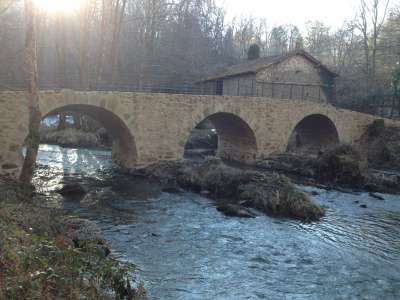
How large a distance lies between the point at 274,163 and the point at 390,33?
26.2 meters

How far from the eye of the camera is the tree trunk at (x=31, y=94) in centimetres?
1138

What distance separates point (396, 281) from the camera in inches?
337

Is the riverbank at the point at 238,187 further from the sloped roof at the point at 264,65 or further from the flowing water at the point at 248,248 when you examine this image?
the sloped roof at the point at 264,65

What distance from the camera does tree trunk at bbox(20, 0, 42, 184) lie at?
11.4 meters

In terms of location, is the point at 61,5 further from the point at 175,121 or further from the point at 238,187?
the point at 238,187

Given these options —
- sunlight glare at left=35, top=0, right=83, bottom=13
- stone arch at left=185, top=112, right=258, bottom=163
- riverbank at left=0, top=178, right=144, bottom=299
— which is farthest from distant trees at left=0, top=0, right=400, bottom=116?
riverbank at left=0, top=178, right=144, bottom=299

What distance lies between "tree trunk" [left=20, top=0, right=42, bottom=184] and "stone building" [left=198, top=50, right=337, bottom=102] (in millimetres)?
18433

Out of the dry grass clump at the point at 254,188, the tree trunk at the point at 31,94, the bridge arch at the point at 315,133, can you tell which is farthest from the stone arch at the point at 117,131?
the bridge arch at the point at 315,133

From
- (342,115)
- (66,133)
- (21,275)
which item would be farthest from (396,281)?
(66,133)

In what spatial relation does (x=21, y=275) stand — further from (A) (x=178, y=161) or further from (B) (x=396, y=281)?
(A) (x=178, y=161)

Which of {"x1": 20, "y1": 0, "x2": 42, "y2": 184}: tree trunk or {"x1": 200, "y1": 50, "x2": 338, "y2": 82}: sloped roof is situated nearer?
{"x1": 20, "y1": 0, "x2": 42, "y2": 184}: tree trunk

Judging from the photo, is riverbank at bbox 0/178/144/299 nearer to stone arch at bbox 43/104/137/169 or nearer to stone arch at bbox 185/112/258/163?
stone arch at bbox 43/104/137/169

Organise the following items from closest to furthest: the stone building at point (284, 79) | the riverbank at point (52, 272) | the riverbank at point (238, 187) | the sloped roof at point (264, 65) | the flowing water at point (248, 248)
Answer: the riverbank at point (52, 272) → the flowing water at point (248, 248) → the riverbank at point (238, 187) → the sloped roof at point (264, 65) → the stone building at point (284, 79)

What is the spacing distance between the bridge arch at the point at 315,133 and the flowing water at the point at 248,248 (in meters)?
10.5
